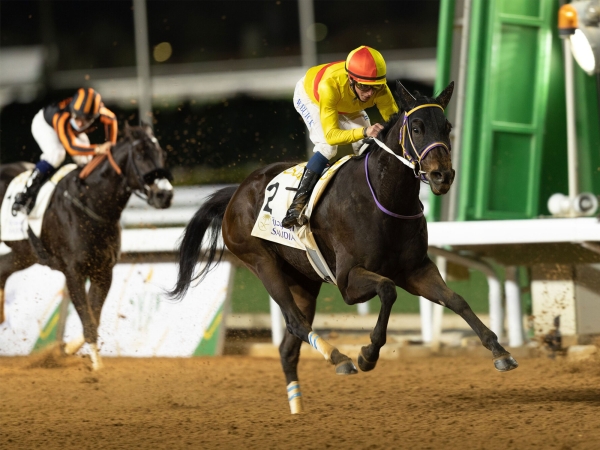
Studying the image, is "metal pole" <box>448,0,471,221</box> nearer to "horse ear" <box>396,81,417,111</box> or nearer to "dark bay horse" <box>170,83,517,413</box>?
"dark bay horse" <box>170,83,517,413</box>

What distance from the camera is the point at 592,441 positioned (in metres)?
3.63

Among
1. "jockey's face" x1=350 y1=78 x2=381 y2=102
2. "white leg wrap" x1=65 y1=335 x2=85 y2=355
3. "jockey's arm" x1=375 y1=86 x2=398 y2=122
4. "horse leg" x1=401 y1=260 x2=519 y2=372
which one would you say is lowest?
"white leg wrap" x1=65 y1=335 x2=85 y2=355

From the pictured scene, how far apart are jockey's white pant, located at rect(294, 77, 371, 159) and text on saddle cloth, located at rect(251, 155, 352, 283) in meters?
0.09

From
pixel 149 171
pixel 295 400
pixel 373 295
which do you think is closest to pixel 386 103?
pixel 373 295

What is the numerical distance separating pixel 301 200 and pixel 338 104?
505 millimetres

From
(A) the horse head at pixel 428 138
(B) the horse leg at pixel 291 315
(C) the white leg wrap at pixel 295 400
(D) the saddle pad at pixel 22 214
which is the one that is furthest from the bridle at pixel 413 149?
(D) the saddle pad at pixel 22 214

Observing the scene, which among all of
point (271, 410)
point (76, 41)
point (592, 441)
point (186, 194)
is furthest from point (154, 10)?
point (592, 441)

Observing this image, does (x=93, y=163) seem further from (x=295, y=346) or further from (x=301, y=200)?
(x=301, y=200)

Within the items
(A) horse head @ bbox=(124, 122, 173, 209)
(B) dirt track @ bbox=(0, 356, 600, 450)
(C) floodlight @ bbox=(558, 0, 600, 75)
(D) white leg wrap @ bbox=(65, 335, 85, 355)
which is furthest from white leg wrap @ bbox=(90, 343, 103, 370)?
(C) floodlight @ bbox=(558, 0, 600, 75)

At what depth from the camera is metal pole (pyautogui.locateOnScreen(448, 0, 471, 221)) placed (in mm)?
6887

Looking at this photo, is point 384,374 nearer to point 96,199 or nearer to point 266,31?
point 96,199

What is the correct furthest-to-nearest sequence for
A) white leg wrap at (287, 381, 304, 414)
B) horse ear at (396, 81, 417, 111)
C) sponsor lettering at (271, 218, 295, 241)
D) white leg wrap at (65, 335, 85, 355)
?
1. white leg wrap at (65, 335, 85, 355)
2. white leg wrap at (287, 381, 304, 414)
3. sponsor lettering at (271, 218, 295, 241)
4. horse ear at (396, 81, 417, 111)

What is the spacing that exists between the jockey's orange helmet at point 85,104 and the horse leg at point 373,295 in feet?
11.7

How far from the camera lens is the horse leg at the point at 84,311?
22.2 feet
